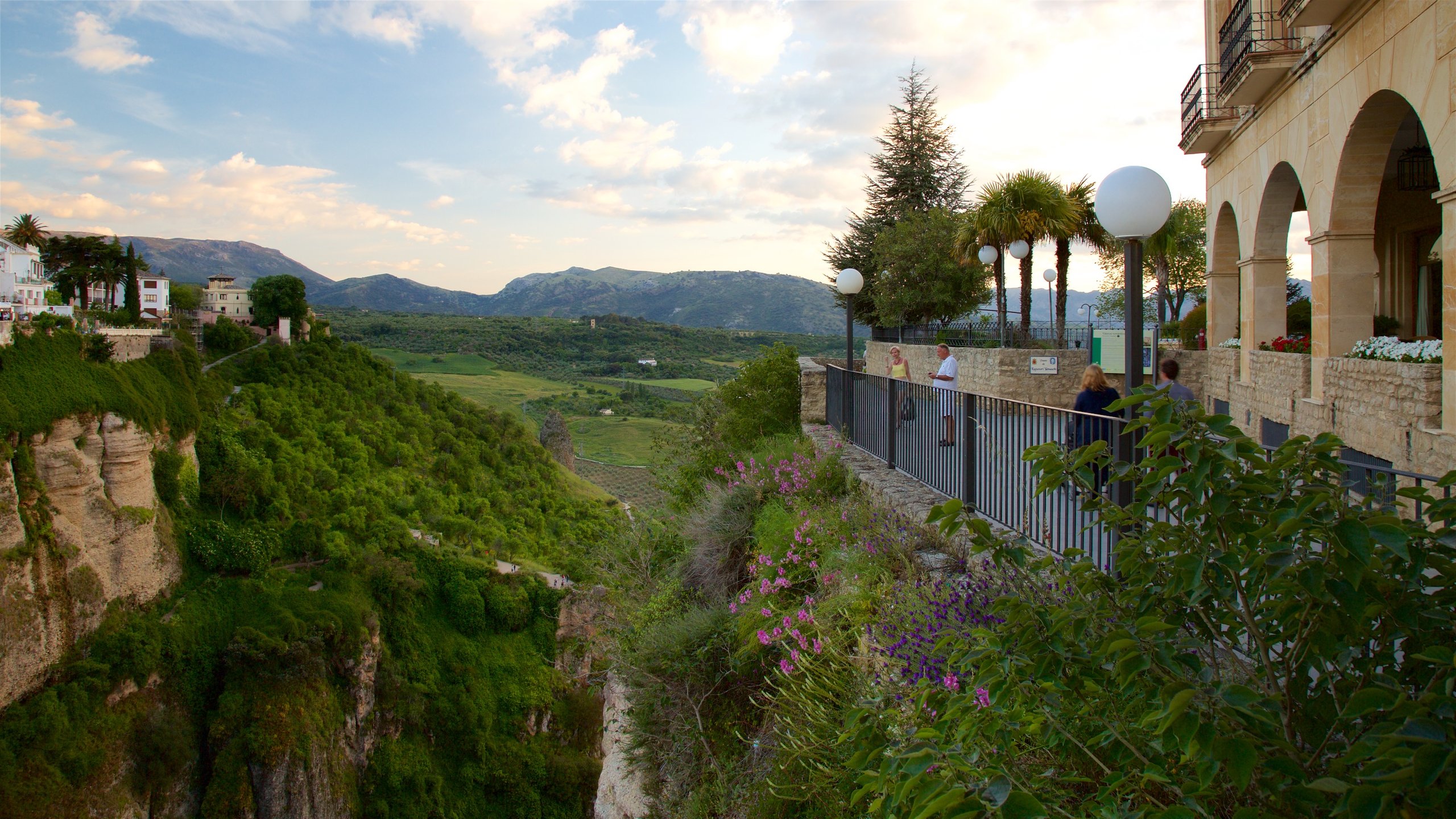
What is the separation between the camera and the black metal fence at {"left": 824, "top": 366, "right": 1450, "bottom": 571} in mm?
4645

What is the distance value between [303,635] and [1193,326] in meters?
44.4

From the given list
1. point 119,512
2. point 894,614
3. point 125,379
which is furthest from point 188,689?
point 894,614

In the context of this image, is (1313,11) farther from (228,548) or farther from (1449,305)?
(228,548)

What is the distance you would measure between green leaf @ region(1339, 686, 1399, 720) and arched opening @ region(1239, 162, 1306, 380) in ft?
45.5

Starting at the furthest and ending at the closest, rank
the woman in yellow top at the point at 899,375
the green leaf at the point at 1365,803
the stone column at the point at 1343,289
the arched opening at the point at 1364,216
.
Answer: the stone column at the point at 1343,289
the arched opening at the point at 1364,216
the woman in yellow top at the point at 899,375
the green leaf at the point at 1365,803

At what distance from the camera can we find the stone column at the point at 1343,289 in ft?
33.1

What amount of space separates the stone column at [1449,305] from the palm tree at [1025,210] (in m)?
12.5

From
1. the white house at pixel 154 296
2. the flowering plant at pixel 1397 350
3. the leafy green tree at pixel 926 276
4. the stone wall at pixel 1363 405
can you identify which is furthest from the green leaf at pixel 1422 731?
the white house at pixel 154 296

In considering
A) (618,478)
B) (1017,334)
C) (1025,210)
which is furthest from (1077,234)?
(618,478)

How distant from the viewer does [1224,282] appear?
15.9 metres

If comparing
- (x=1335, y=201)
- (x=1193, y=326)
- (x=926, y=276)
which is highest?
(x=926, y=276)

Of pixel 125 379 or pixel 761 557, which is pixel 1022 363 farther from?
pixel 125 379

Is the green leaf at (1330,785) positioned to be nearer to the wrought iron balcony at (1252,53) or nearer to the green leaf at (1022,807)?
the green leaf at (1022,807)

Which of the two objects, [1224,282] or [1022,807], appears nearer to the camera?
[1022,807]
